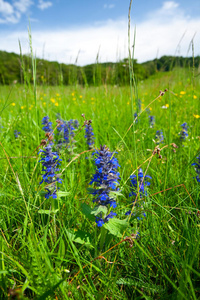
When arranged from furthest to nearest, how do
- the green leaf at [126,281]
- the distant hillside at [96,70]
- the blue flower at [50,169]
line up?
the distant hillside at [96,70], the blue flower at [50,169], the green leaf at [126,281]

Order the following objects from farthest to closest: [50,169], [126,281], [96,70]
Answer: [96,70] < [50,169] < [126,281]

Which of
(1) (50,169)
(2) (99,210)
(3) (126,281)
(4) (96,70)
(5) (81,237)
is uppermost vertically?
(4) (96,70)

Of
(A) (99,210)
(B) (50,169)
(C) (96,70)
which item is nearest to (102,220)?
(A) (99,210)

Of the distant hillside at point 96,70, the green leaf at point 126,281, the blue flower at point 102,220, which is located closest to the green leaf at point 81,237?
the blue flower at point 102,220

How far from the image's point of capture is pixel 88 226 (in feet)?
4.80

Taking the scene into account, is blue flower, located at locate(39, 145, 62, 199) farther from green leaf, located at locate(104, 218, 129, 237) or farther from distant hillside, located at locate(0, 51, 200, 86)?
distant hillside, located at locate(0, 51, 200, 86)

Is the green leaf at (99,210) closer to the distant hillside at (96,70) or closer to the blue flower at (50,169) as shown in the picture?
the blue flower at (50,169)

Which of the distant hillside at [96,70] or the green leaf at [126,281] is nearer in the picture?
the green leaf at [126,281]

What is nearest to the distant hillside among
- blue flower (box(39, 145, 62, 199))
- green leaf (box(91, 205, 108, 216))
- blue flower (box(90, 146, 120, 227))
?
blue flower (box(39, 145, 62, 199))

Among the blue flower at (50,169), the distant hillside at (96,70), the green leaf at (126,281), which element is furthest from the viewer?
the distant hillside at (96,70)

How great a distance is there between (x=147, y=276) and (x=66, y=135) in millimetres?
1913

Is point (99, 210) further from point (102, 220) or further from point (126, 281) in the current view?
point (126, 281)

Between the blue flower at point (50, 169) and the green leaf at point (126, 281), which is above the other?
the blue flower at point (50, 169)

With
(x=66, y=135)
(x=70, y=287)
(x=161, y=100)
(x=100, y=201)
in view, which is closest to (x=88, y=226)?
(x=100, y=201)
